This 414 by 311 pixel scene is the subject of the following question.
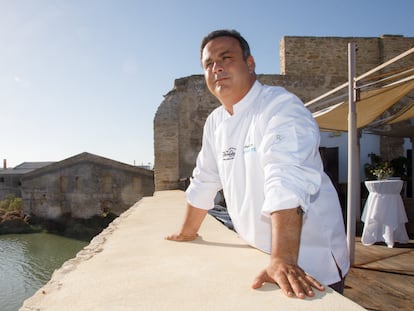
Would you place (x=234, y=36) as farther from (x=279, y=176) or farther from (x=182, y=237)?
(x=182, y=237)

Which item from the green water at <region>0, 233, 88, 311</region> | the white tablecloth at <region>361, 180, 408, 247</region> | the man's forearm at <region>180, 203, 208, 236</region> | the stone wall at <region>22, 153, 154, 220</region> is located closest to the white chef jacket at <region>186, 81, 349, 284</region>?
the man's forearm at <region>180, 203, 208, 236</region>

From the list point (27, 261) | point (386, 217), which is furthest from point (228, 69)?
point (27, 261)

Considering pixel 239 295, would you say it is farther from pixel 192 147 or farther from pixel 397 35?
pixel 397 35

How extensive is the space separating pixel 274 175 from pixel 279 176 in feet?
0.08

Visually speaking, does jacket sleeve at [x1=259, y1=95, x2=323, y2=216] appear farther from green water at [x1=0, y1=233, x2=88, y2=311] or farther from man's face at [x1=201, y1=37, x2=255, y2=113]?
green water at [x1=0, y1=233, x2=88, y2=311]

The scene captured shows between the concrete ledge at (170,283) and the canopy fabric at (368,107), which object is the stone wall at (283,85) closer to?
the canopy fabric at (368,107)

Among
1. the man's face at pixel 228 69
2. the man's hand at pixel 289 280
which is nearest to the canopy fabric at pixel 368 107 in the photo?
the man's face at pixel 228 69

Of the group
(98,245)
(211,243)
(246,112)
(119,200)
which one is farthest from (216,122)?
(119,200)

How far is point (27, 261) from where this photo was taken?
12.0m

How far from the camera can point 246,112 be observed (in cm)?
151

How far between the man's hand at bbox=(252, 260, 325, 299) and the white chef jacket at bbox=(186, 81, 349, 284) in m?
0.19

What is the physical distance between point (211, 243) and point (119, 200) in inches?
504

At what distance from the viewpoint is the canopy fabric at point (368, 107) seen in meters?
4.54

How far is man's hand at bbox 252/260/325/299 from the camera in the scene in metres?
1.02
